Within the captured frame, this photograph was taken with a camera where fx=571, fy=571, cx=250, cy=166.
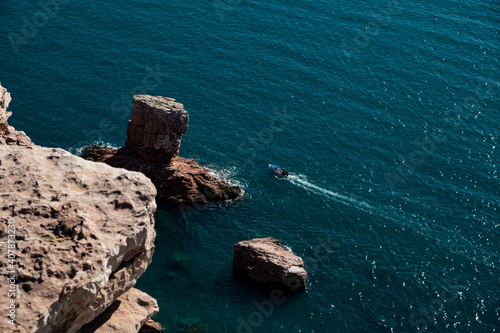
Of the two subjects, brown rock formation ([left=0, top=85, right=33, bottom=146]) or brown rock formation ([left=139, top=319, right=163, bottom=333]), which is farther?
brown rock formation ([left=0, top=85, right=33, bottom=146])

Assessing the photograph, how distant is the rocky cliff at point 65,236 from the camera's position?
34250 mm

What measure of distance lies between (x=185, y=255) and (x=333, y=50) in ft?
201

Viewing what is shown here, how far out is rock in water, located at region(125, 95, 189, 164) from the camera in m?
78.1

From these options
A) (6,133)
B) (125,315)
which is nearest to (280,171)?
(6,133)

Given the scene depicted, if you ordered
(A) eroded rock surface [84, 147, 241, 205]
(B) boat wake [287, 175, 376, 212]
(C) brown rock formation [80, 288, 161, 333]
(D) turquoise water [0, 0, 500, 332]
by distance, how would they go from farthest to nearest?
(B) boat wake [287, 175, 376, 212]
(A) eroded rock surface [84, 147, 241, 205]
(D) turquoise water [0, 0, 500, 332]
(C) brown rock formation [80, 288, 161, 333]

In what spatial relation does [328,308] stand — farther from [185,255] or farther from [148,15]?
[148,15]

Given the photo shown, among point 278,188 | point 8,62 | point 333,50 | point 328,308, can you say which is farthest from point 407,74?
point 8,62

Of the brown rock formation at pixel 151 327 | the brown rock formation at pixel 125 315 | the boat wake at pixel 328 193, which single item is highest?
the brown rock formation at pixel 125 315

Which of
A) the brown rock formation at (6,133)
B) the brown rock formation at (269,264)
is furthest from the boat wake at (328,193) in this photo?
the brown rock formation at (6,133)

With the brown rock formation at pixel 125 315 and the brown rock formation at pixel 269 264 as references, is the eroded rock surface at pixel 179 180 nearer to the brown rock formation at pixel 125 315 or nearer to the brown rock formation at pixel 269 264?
the brown rock formation at pixel 269 264

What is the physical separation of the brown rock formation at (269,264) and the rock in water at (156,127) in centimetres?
1835

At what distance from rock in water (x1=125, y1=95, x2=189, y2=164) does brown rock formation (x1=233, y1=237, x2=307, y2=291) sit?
60.2 ft

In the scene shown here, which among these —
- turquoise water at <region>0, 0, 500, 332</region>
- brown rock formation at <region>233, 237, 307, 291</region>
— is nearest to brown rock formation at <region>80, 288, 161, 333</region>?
turquoise water at <region>0, 0, 500, 332</region>

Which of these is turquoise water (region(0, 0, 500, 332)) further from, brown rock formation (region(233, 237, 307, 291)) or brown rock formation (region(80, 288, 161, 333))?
brown rock formation (region(80, 288, 161, 333))
